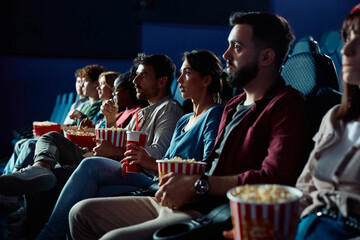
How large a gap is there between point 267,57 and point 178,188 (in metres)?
0.51

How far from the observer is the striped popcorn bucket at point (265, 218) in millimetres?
791

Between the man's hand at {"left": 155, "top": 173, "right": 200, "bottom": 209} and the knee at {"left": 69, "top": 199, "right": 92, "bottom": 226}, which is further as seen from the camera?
the knee at {"left": 69, "top": 199, "right": 92, "bottom": 226}

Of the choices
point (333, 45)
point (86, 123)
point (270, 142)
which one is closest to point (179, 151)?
point (270, 142)

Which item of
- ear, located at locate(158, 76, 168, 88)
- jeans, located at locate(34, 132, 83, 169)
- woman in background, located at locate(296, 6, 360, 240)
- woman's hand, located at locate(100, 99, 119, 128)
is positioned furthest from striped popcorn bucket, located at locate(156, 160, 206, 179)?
woman's hand, located at locate(100, 99, 119, 128)

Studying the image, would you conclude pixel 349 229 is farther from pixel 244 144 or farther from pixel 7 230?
pixel 7 230

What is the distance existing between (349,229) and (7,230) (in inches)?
60.6

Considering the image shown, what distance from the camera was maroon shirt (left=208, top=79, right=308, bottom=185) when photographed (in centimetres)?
115

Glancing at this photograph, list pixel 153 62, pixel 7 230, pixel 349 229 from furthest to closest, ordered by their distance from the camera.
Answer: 1. pixel 153 62
2. pixel 7 230
3. pixel 349 229

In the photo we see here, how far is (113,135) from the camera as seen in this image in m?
1.86

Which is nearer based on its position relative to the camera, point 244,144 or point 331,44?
point 244,144

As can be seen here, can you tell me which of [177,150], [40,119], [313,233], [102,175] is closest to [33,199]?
[102,175]

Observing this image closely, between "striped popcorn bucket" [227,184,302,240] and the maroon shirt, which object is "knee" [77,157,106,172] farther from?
"striped popcorn bucket" [227,184,302,240]

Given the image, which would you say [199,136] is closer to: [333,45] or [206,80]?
[206,80]

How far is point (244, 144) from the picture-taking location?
1.25 m
